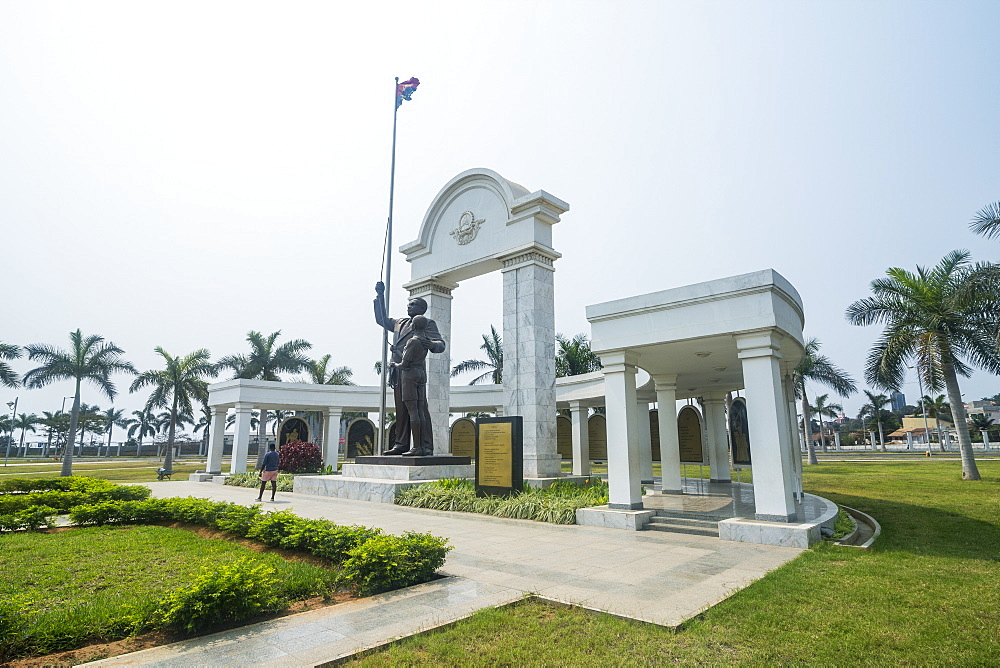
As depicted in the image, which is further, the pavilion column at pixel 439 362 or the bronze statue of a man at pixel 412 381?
the pavilion column at pixel 439 362

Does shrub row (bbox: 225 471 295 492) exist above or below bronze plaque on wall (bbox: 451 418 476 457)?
below

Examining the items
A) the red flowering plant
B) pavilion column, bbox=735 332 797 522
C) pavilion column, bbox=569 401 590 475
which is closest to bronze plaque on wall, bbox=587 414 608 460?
pavilion column, bbox=569 401 590 475

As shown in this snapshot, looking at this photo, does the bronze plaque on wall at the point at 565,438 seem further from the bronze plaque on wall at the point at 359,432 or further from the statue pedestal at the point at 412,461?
the bronze plaque on wall at the point at 359,432

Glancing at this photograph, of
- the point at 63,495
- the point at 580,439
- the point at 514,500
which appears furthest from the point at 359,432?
the point at 514,500

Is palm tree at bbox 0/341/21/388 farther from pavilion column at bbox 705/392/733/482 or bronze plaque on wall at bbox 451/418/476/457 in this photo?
pavilion column at bbox 705/392/733/482

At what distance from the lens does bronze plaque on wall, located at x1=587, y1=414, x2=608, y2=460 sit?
75.7 ft

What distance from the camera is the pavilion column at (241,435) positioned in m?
24.0

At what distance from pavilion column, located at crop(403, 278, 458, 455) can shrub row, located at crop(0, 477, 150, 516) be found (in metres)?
7.91

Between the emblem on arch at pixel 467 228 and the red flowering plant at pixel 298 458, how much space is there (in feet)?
38.6

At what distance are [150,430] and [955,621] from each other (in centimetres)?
12840

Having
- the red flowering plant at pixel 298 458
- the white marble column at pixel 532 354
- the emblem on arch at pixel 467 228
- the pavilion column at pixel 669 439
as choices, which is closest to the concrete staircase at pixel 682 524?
the pavilion column at pixel 669 439

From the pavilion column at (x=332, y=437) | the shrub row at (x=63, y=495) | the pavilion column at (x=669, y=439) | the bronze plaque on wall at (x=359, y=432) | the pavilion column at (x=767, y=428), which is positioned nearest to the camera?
the pavilion column at (x=767, y=428)

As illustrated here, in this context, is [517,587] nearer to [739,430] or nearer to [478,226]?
[478,226]

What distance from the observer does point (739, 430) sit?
18.0 metres
